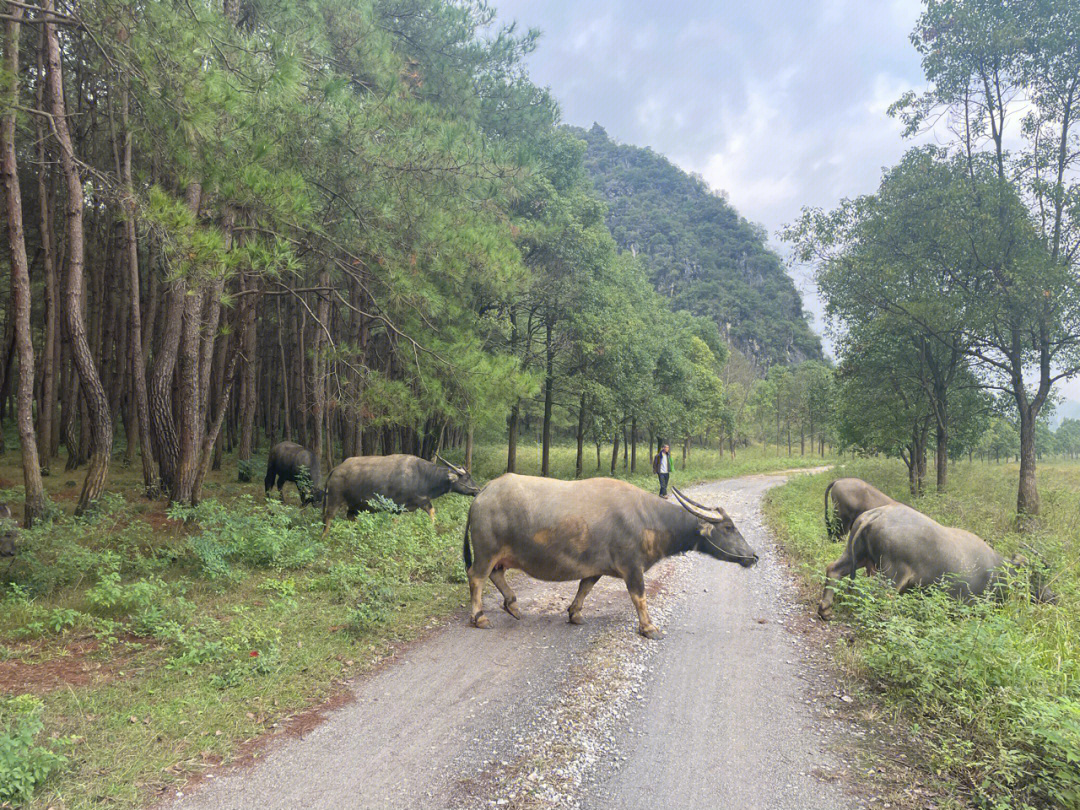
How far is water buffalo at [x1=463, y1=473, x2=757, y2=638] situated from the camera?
715cm

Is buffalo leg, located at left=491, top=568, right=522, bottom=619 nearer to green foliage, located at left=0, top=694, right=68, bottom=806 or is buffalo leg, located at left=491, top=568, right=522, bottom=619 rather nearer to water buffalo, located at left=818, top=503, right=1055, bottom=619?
water buffalo, located at left=818, top=503, right=1055, bottom=619

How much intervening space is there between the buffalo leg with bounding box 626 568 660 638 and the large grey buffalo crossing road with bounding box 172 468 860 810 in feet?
0.49

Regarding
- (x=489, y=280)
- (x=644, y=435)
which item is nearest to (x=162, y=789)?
(x=489, y=280)

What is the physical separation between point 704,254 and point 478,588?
127 m

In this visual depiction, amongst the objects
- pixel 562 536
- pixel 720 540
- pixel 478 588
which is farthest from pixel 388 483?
pixel 720 540

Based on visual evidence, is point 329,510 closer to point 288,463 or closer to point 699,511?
point 288,463

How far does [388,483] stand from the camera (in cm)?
1258

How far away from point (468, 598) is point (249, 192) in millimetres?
6603

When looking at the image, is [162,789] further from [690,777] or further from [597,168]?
[597,168]

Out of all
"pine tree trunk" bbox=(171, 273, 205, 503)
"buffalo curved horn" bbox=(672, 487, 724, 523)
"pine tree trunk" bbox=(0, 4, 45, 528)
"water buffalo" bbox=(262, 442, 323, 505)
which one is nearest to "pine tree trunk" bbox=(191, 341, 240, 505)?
"pine tree trunk" bbox=(171, 273, 205, 503)

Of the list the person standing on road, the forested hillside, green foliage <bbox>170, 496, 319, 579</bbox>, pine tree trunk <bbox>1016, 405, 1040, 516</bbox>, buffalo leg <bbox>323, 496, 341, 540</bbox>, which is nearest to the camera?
green foliage <bbox>170, 496, 319, 579</bbox>

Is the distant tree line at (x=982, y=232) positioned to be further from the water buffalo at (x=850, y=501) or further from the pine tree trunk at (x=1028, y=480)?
the water buffalo at (x=850, y=501)

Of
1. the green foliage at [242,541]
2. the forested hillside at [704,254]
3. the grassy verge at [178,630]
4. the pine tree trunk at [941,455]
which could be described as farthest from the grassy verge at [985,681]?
the forested hillside at [704,254]

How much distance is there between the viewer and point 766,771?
4266mm
